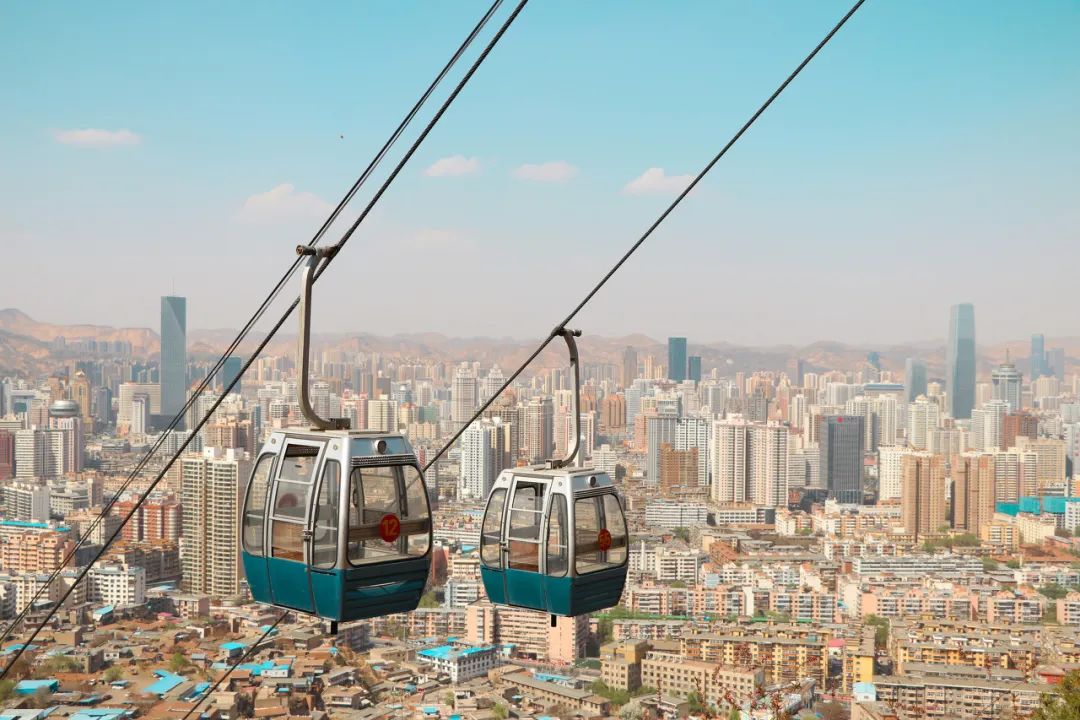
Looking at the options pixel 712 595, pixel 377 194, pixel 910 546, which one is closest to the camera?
pixel 377 194

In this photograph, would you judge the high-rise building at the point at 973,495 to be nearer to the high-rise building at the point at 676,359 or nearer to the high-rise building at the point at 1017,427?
the high-rise building at the point at 1017,427

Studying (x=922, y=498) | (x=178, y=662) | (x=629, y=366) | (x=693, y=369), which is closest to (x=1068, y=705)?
(x=178, y=662)

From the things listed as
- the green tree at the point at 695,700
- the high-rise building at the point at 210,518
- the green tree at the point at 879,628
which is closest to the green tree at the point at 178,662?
the high-rise building at the point at 210,518

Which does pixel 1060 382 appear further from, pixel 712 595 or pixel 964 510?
pixel 712 595

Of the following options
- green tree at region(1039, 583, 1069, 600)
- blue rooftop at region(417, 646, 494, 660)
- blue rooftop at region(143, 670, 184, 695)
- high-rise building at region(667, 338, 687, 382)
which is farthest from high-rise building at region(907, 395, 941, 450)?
blue rooftop at region(143, 670, 184, 695)

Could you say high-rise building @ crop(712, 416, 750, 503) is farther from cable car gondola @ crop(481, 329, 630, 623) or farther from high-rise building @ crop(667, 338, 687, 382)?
cable car gondola @ crop(481, 329, 630, 623)

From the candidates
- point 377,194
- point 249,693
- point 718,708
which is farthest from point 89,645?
point 377,194

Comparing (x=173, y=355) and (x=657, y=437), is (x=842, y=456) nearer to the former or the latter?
(x=657, y=437)
